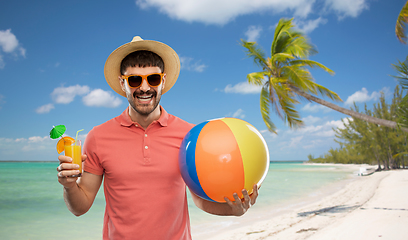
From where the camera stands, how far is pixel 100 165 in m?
1.93

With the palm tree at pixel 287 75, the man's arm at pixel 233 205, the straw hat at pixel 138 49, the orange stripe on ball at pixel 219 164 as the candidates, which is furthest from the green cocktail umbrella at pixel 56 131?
the palm tree at pixel 287 75

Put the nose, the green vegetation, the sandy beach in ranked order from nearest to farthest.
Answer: the nose
the sandy beach
the green vegetation

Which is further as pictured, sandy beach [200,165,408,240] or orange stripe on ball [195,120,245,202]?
sandy beach [200,165,408,240]

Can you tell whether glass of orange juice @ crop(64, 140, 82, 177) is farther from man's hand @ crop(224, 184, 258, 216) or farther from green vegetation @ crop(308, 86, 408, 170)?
green vegetation @ crop(308, 86, 408, 170)

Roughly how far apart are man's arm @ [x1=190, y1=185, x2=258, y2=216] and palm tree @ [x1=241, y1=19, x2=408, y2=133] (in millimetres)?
8221

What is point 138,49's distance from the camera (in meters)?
2.14

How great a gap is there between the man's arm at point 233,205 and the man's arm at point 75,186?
814 mm

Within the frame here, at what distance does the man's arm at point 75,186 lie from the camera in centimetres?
154

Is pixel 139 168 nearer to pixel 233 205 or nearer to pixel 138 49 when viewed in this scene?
pixel 233 205

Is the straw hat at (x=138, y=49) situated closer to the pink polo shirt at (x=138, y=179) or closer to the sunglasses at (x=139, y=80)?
the sunglasses at (x=139, y=80)

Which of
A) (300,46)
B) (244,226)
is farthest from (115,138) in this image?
(300,46)

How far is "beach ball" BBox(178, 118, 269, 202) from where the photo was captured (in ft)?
5.79

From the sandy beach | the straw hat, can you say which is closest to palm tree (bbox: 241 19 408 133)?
the sandy beach

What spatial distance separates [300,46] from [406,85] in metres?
4.71
